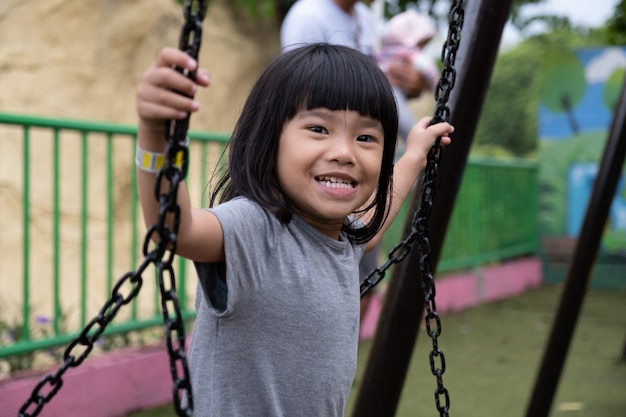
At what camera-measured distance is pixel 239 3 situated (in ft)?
26.2

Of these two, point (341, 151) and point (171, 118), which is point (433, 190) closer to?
point (341, 151)

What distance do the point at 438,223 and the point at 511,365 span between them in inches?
105

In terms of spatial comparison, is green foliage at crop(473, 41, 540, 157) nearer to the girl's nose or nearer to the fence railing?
the fence railing

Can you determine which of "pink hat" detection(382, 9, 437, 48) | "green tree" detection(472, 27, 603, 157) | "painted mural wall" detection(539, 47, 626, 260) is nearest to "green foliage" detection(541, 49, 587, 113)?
"painted mural wall" detection(539, 47, 626, 260)

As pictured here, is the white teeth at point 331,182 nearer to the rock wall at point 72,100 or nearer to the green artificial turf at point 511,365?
the green artificial turf at point 511,365

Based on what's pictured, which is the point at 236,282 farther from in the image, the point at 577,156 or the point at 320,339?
the point at 577,156

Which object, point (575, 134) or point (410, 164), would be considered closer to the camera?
point (410, 164)

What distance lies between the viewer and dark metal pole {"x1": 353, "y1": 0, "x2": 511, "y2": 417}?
225 centimetres

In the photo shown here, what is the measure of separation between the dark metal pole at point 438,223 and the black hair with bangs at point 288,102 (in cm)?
77

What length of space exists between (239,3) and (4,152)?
278 centimetres

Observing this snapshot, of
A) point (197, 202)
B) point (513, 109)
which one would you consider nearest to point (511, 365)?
point (197, 202)

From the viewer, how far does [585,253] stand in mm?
3344

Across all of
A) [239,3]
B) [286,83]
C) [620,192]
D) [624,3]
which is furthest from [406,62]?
[620,192]

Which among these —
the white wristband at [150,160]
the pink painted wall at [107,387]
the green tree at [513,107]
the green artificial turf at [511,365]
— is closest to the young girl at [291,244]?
the white wristband at [150,160]
